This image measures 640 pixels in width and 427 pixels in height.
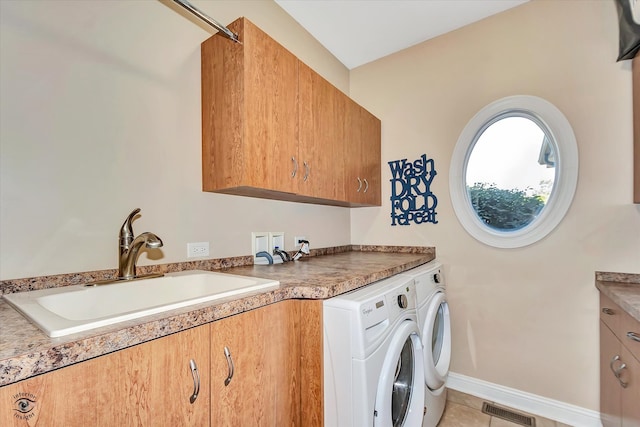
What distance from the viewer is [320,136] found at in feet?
6.30

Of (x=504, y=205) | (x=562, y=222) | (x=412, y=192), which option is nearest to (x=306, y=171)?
Result: (x=412, y=192)

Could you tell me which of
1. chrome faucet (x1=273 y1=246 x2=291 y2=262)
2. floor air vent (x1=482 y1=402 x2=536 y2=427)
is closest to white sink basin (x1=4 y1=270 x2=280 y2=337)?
chrome faucet (x1=273 y1=246 x2=291 y2=262)

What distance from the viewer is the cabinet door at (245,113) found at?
141cm

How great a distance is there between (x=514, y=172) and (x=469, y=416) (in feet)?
5.63

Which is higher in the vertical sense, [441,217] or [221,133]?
[221,133]

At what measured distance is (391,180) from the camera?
8.49 feet

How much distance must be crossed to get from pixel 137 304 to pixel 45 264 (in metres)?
0.35

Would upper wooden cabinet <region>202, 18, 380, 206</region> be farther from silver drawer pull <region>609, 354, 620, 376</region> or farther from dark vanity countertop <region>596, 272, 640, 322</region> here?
silver drawer pull <region>609, 354, 620, 376</region>

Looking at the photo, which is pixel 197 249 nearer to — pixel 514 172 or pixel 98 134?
pixel 98 134

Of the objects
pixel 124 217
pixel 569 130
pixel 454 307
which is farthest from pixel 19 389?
pixel 569 130

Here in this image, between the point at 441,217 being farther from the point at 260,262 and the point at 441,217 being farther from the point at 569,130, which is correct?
the point at 260,262

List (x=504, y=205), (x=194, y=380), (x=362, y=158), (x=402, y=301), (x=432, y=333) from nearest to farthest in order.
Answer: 1. (x=194, y=380)
2. (x=402, y=301)
3. (x=432, y=333)
4. (x=504, y=205)
5. (x=362, y=158)

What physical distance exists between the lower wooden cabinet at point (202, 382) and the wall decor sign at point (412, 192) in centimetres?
160

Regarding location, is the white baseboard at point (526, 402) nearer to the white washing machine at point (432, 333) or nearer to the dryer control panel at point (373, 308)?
the white washing machine at point (432, 333)
